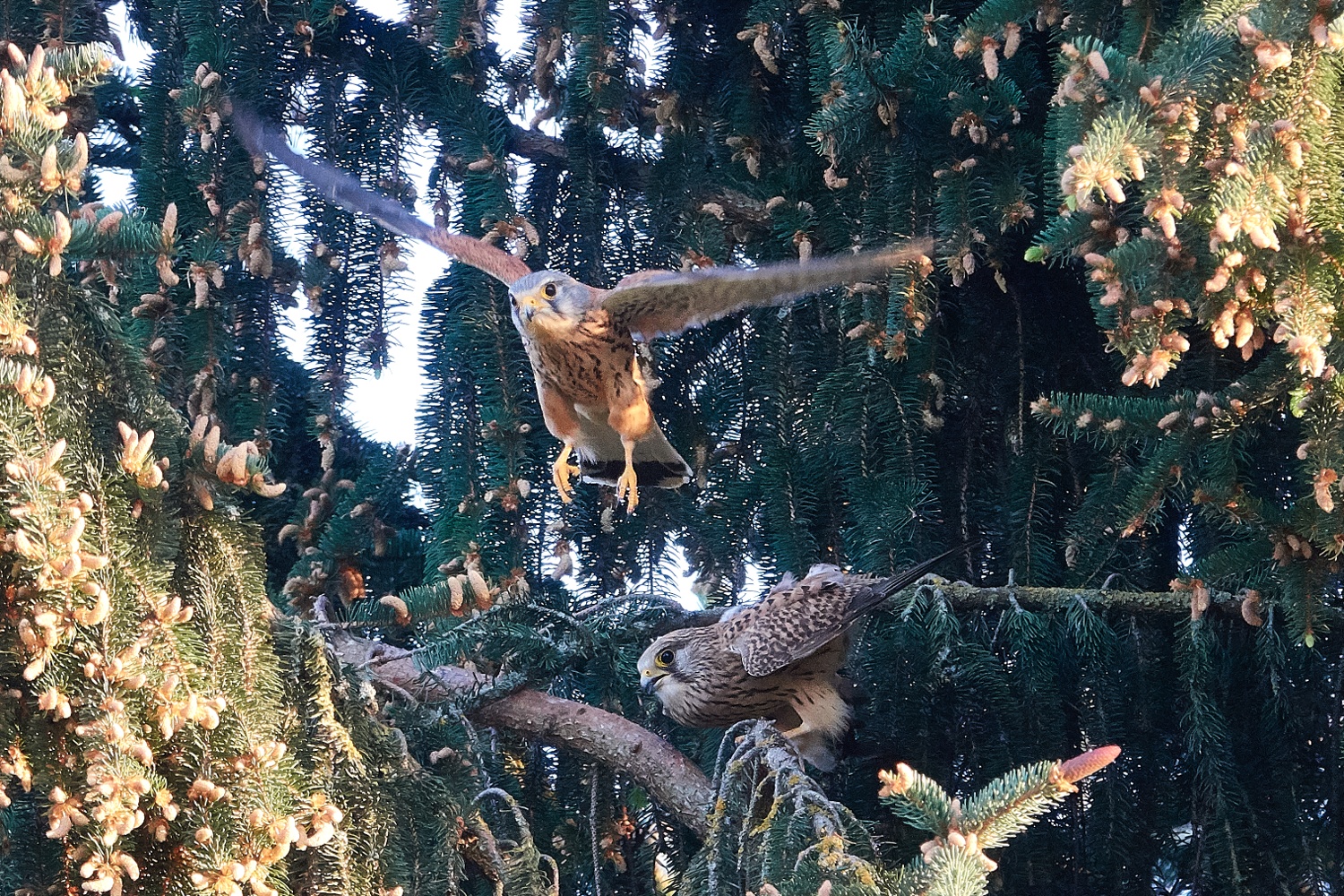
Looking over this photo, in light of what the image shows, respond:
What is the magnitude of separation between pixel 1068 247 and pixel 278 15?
2.20m

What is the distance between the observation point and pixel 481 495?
3.20 m

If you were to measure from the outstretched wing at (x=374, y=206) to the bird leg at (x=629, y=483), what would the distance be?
53cm

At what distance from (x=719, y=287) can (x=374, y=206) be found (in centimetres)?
84

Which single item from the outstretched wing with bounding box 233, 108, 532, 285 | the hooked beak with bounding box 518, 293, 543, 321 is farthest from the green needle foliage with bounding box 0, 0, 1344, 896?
the hooked beak with bounding box 518, 293, 543, 321

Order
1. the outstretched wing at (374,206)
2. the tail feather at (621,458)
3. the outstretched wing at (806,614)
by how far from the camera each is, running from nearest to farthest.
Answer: the outstretched wing at (806,614) → the outstretched wing at (374,206) → the tail feather at (621,458)

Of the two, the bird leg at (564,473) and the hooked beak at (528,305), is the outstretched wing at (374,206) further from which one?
the bird leg at (564,473)

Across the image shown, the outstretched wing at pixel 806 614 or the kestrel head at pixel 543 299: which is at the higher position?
the kestrel head at pixel 543 299

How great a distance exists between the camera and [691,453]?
3625mm

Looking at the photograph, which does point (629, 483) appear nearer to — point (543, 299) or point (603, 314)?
point (603, 314)

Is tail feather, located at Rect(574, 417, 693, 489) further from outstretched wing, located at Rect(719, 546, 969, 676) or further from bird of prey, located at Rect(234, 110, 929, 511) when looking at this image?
outstretched wing, located at Rect(719, 546, 969, 676)

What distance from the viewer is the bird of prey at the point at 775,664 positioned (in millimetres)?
3125

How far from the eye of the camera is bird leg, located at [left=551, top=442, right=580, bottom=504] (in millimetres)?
3314

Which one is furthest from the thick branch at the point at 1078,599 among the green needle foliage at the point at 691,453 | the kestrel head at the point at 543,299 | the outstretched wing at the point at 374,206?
the outstretched wing at the point at 374,206

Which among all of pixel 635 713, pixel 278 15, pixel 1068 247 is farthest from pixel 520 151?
pixel 1068 247
